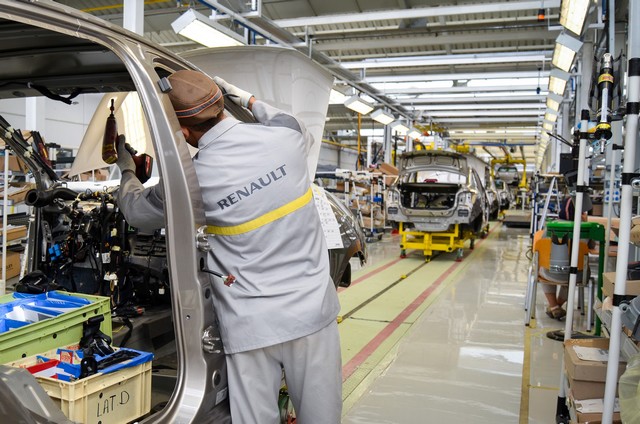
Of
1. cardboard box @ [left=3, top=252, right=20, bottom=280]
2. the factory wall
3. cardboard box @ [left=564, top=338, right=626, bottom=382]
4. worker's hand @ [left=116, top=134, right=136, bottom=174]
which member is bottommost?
cardboard box @ [left=3, top=252, right=20, bottom=280]

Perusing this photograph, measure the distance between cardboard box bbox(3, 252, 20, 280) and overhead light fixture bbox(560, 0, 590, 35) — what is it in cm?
763

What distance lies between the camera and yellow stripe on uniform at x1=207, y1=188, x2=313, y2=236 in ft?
6.02

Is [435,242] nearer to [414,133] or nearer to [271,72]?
[414,133]

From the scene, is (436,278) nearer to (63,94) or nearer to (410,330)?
(410,330)

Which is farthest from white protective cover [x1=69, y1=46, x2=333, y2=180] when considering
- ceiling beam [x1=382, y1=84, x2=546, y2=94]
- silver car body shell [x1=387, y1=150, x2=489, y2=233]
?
ceiling beam [x1=382, y1=84, x2=546, y2=94]

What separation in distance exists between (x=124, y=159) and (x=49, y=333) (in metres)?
0.71

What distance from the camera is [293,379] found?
6.48ft

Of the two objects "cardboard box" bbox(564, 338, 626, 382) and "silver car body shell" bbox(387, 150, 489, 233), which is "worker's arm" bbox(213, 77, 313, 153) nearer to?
"cardboard box" bbox(564, 338, 626, 382)

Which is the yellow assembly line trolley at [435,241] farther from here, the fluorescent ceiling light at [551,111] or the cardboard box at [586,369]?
the cardboard box at [586,369]

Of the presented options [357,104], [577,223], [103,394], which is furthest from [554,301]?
[357,104]

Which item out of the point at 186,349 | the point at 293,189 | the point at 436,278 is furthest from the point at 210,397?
the point at 436,278

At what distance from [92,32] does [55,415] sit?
3.76 ft

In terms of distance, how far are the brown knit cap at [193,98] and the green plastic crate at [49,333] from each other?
33.0 inches

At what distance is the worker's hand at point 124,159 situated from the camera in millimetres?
2094
